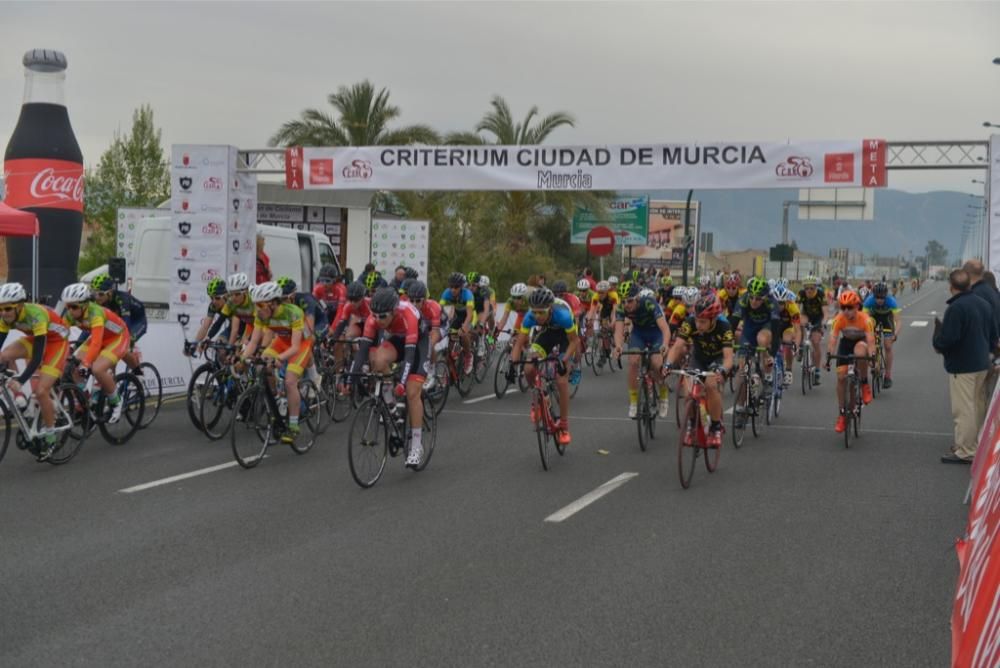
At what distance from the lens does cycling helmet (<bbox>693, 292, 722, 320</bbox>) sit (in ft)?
35.3

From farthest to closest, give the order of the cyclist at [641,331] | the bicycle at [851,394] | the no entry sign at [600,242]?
the no entry sign at [600,242], the cyclist at [641,331], the bicycle at [851,394]

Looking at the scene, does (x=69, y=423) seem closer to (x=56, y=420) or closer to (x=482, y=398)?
(x=56, y=420)

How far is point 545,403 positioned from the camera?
1095 centimetres

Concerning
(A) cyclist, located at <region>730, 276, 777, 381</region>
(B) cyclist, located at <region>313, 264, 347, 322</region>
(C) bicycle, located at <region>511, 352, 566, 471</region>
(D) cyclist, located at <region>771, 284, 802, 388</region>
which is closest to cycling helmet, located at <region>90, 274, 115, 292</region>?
(B) cyclist, located at <region>313, 264, 347, 322</region>

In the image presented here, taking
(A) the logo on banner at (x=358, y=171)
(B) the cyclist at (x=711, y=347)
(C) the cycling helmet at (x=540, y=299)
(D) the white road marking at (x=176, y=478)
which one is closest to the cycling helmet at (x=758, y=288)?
(B) the cyclist at (x=711, y=347)

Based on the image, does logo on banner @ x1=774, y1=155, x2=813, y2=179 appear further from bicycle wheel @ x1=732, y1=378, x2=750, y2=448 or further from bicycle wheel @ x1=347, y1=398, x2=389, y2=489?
bicycle wheel @ x1=347, y1=398, x2=389, y2=489

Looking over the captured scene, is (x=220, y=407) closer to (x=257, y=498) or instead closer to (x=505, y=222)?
(x=257, y=498)

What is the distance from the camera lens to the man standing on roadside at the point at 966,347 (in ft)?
36.1

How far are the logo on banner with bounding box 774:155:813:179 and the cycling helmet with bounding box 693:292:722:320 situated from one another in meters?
7.24

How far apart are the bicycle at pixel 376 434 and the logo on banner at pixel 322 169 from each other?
935 centimetres

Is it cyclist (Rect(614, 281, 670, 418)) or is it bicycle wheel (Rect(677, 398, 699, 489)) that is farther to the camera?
cyclist (Rect(614, 281, 670, 418))

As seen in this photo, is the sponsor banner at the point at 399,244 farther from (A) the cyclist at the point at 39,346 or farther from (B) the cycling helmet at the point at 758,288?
(A) the cyclist at the point at 39,346

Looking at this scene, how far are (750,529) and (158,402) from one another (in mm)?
8171

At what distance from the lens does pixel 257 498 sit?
923cm
